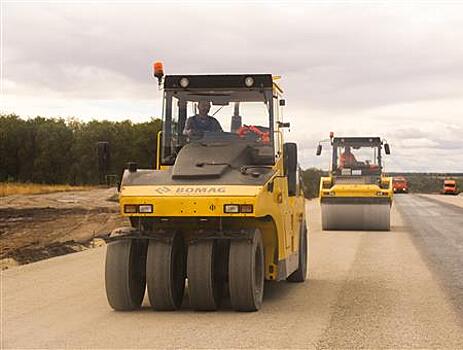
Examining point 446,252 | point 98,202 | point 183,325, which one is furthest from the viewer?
point 98,202

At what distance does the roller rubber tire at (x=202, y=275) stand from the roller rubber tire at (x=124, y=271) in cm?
67

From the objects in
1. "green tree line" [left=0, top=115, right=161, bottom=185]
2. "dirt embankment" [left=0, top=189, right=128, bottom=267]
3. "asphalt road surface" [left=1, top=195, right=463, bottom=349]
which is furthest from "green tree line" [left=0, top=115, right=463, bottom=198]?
"asphalt road surface" [left=1, top=195, right=463, bottom=349]

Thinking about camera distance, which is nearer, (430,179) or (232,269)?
(232,269)

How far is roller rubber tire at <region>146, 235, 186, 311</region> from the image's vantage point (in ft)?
27.8

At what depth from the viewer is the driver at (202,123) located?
10.0 meters

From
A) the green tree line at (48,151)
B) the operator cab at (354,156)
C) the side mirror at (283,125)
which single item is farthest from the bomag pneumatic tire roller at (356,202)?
the green tree line at (48,151)

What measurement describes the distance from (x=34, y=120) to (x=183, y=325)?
66.7m

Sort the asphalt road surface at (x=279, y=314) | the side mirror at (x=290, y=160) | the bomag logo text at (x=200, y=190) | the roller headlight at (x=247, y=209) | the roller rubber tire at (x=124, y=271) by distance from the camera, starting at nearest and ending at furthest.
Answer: the asphalt road surface at (x=279, y=314), the roller headlight at (x=247, y=209), the bomag logo text at (x=200, y=190), the roller rubber tire at (x=124, y=271), the side mirror at (x=290, y=160)

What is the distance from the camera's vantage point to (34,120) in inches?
2832

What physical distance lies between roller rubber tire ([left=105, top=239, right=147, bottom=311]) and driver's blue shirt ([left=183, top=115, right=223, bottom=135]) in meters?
1.87

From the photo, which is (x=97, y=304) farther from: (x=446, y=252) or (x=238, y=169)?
(x=446, y=252)

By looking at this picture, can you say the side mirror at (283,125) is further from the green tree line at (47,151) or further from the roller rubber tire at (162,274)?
the green tree line at (47,151)

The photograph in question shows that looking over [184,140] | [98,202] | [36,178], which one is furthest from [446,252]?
[36,178]

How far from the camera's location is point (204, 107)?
33.2ft
